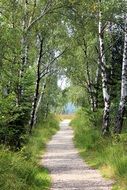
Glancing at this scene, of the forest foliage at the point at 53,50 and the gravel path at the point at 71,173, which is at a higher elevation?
the forest foliage at the point at 53,50

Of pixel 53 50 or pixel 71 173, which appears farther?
pixel 53 50

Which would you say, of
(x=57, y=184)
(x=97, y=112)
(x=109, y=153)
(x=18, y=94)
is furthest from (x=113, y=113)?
(x=57, y=184)

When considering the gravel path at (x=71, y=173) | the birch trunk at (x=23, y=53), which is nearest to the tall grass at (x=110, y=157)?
the gravel path at (x=71, y=173)

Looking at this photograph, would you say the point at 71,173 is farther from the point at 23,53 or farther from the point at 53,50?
the point at 53,50

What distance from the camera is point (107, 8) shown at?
22938 mm

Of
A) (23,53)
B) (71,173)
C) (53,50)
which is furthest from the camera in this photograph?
(53,50)

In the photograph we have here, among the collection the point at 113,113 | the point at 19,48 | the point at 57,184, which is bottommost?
the point at 57,184

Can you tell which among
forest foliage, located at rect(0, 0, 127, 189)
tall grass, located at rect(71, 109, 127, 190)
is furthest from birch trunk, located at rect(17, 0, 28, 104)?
tall grass, located at rect(71, 109, 127, 190)

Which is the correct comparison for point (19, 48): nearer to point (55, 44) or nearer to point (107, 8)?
point (107, 8)

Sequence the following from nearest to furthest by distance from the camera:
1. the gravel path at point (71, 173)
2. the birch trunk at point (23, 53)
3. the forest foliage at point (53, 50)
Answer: the gravel path at point (71, 173), the forest foliage at point (53, 50), the birch trunk at point (23, 53)

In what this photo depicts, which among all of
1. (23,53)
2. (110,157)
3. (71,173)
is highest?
(23,53)

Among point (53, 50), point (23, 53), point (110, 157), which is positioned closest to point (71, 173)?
point (110, 157)

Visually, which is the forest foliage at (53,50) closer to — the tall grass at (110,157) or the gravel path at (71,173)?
the tall grass at (110,157)

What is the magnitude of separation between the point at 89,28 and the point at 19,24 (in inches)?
187
